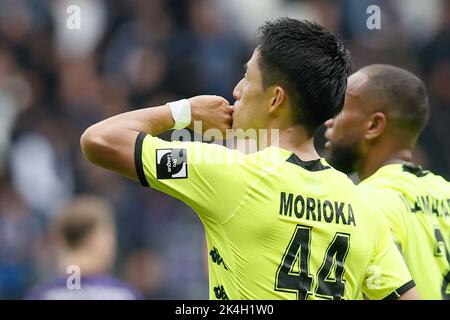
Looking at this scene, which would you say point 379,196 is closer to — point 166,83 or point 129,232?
point 129,232

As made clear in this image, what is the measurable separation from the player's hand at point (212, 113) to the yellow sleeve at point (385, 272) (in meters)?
0.76

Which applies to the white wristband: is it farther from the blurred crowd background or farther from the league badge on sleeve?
the blurred crowd background

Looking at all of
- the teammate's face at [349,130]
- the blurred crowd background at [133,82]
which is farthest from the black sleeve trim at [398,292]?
the blurred crowd background at [133,82]

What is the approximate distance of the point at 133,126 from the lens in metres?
3.71

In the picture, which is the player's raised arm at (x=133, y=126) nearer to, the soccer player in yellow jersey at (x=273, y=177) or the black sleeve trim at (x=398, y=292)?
the soccer player in yellow jersey at (x=273, y=177)

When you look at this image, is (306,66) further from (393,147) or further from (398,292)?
(393,147)

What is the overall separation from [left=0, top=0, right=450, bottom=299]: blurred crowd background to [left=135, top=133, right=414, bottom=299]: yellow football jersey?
5.97 meters

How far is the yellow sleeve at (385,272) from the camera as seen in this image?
3930 mm

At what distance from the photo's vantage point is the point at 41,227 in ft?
32.4

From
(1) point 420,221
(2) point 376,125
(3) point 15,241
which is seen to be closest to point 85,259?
(2) point 376,125

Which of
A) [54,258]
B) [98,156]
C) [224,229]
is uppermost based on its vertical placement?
[98,156]
